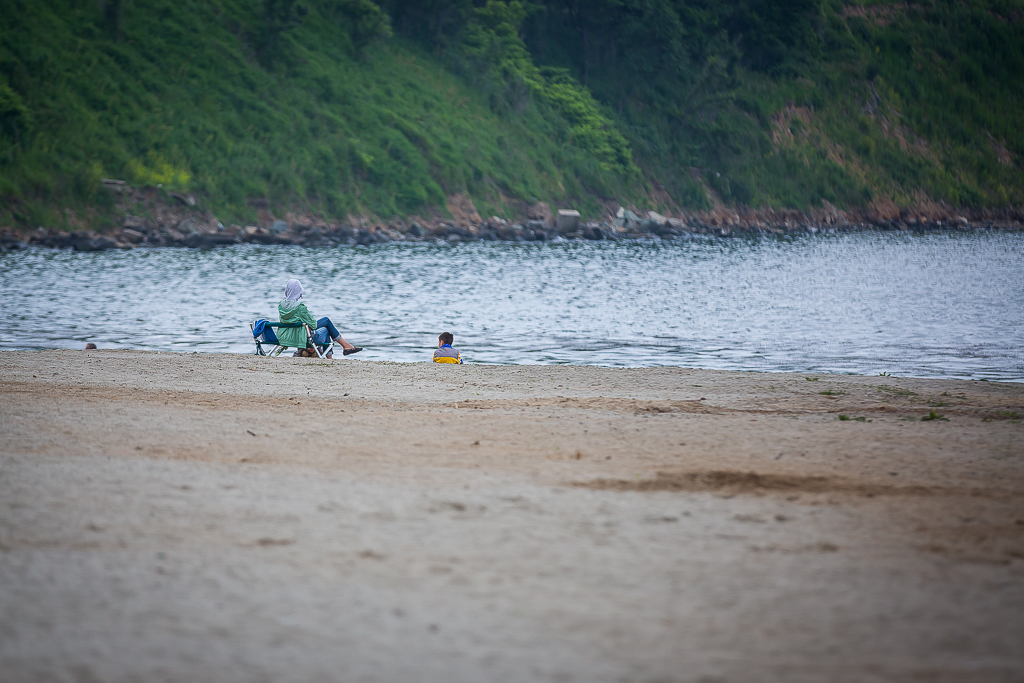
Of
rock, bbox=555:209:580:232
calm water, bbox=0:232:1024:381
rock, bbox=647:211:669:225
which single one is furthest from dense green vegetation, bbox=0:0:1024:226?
calm water, bbox=0:232:1024:381

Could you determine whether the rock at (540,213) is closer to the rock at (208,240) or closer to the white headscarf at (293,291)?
the rock at (208,240)

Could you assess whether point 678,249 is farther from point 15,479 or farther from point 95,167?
point 15,479

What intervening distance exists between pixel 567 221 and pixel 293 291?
53.1m

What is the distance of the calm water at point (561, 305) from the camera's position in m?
19.5

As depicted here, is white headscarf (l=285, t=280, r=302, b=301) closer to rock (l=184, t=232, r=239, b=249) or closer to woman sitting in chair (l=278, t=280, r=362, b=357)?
woman sitting in chair (l=278, t=280, r=362, b=357)

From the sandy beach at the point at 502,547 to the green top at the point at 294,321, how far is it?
5.79 metres

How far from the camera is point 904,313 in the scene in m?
27.5

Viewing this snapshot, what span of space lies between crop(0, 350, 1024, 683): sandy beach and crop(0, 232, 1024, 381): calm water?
9.80 m

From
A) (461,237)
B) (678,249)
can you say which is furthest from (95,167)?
(678,249)

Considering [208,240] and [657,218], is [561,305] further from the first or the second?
[657,218]

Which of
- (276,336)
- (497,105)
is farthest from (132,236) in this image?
(276,336)

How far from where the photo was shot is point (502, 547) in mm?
4984

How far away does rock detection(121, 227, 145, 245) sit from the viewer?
4716cm

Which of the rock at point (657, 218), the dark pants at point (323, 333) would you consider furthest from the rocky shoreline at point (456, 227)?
the dark pants at point (323, 333)
